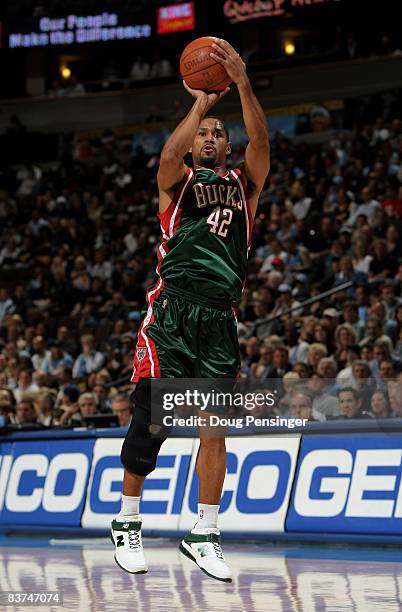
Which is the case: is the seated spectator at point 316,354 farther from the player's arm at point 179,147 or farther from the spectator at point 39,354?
the player's arm at point 179,147

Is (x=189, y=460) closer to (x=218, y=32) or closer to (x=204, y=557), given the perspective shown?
(x=204, y=557)

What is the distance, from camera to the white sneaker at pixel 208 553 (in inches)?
231

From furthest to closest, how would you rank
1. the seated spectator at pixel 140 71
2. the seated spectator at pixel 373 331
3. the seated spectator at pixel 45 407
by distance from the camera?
1. the seated spectator at pixel 140 71
2. the seated spectator at pixel 45 407
3. the seated spectator at pixel 373 331

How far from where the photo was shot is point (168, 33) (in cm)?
2194

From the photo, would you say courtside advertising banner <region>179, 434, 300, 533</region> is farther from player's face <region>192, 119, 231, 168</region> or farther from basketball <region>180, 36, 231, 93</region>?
basketball <region>180, 36, 231, 93</region>

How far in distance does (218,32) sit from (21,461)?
1237 centimetres

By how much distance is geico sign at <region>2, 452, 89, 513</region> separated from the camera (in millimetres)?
11070

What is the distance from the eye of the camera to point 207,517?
6102 millimetres

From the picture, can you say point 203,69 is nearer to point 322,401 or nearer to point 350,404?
point 350,404

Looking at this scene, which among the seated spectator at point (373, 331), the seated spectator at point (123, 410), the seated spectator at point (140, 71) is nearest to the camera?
the seated spectator at point (123, 410)

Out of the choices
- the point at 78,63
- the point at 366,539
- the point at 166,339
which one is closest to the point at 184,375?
the point at 166,339

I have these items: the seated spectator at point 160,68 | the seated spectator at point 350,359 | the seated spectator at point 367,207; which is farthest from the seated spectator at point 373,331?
the seated spectator at point 160,68

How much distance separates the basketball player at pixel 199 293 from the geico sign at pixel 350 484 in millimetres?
3344

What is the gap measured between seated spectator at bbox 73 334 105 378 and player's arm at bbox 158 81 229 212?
1010cm
